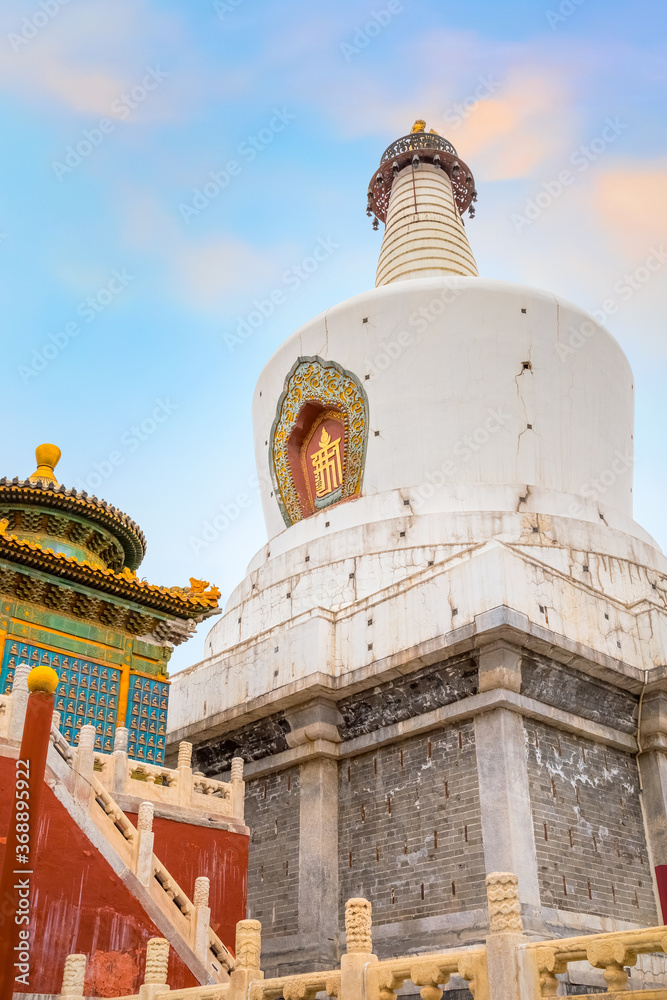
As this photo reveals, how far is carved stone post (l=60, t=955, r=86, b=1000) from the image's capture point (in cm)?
731

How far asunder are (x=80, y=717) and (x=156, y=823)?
1.75 m

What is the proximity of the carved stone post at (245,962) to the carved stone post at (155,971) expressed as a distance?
74 cm

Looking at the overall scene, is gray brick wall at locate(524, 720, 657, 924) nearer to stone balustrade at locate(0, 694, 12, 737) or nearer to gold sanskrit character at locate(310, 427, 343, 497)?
stone balustrade at locate(0, 694, 12, 737)

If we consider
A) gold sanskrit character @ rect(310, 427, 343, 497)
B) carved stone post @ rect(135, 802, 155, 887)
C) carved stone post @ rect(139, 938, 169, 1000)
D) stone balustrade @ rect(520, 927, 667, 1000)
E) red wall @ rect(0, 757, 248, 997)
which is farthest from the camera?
gold sanskrit character @ rect(310, 427, 343, 497)

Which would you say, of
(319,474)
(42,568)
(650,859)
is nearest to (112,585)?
(42,568)

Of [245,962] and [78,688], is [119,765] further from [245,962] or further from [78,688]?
[245,962]

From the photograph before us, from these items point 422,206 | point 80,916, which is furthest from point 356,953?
point 422,206

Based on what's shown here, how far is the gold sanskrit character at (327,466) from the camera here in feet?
52.7

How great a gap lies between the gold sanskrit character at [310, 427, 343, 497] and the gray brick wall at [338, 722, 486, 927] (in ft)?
16.5

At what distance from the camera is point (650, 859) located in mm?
11602

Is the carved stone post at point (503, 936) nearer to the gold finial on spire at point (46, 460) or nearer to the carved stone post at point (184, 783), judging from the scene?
the carved stone post at point (184, 783)

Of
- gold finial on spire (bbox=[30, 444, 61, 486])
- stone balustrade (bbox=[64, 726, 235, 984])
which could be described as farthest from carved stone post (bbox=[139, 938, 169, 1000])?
gold finial on spire (bbox=[30, 444, 61, 486])

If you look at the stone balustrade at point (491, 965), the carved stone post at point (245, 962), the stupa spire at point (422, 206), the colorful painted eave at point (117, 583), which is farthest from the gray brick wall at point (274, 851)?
the stupa spire at point (422, 206)

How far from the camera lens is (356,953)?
5.87 meters
